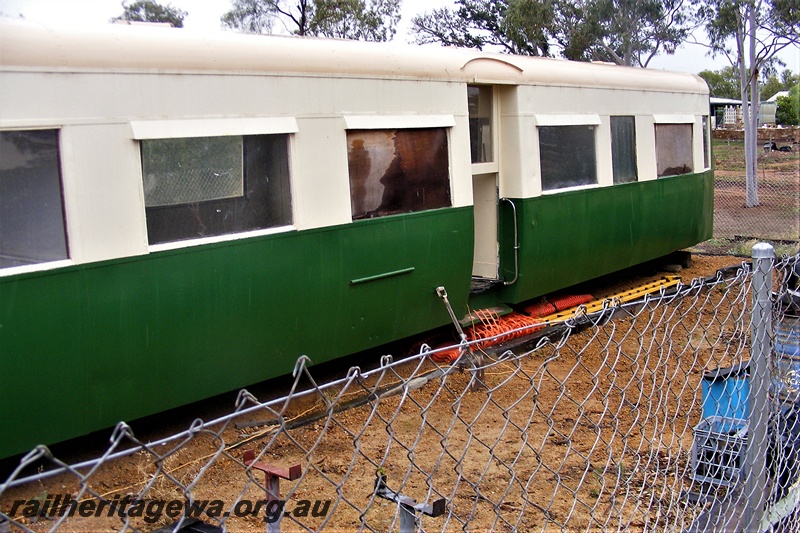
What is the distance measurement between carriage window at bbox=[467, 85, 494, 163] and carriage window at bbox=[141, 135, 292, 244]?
104 inches

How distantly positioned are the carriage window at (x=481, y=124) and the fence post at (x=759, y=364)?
540 centimetres

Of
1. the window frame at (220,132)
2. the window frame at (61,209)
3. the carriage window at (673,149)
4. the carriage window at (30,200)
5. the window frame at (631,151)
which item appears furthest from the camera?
the carriage window at (673,149)

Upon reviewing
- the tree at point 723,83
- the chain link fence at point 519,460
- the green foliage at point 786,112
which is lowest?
the chain link fence at point 519,460

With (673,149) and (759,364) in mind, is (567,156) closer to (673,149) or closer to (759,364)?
(673,149)

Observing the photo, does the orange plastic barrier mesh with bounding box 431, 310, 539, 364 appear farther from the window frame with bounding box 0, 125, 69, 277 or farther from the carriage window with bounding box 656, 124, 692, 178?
the window frame with bounding box 0, 125, 69, 277

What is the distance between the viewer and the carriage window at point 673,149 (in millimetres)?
10859

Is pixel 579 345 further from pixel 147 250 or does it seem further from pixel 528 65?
pixel 147 250

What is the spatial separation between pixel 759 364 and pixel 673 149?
8.70m

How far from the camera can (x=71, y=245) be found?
5047 millimetres

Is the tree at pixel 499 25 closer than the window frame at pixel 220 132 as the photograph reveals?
No

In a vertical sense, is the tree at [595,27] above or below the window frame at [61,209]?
above

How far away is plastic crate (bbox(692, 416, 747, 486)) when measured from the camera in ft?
12.8

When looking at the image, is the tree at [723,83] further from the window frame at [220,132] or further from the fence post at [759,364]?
the fence post at [759,364]

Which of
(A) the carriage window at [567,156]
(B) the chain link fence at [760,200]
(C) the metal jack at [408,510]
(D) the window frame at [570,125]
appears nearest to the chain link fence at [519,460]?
(C) the metal jack at [408,510]
